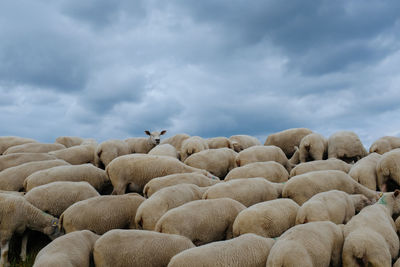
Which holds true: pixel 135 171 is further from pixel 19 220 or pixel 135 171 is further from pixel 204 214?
pixel 204 214

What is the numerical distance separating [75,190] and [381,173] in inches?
321

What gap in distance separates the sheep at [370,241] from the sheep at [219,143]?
10364 mm

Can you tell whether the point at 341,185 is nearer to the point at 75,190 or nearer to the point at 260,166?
the point at 260,166

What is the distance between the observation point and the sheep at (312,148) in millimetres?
15938

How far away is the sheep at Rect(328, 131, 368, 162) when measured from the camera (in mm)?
→ 16172

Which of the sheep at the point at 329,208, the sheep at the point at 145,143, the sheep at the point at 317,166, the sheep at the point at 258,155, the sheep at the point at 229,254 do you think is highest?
the sheep at the point at 145,143

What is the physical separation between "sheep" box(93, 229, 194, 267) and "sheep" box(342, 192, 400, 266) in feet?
8.27

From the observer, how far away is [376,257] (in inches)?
228

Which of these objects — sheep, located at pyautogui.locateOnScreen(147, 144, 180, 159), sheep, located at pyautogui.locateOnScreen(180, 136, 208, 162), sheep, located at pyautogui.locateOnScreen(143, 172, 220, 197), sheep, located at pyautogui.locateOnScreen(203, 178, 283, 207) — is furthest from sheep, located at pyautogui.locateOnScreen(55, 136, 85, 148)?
sheep, located at pyautogui.locateOnScreen(203, 178, 283, 207)

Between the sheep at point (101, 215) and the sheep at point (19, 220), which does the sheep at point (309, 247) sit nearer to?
the sheep at point (101, 215)

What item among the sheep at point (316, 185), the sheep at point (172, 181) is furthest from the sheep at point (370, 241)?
the sheep at point (172, 181)

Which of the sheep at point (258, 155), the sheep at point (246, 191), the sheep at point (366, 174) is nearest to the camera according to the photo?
the sheep at point (246, 191)

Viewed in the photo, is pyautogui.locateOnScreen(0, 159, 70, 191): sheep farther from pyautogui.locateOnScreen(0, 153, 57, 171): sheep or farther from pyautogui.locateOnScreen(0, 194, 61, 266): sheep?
pyautogui.locateOnScreen(0, 194, 61, 266): sheep

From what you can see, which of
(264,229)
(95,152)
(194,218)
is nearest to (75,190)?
(194,218)
